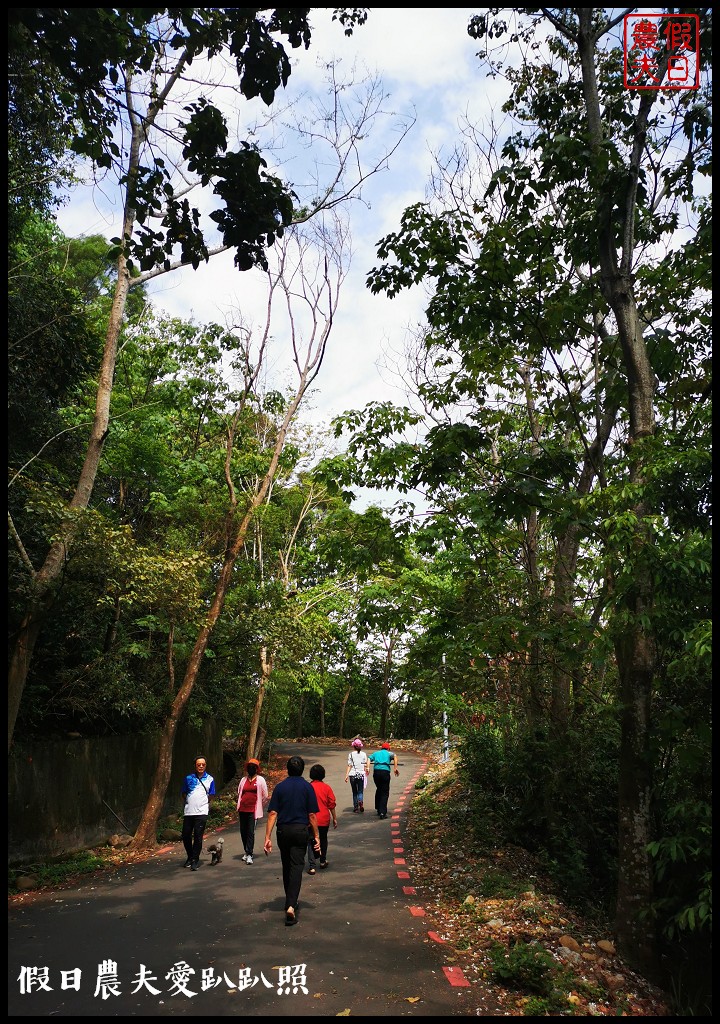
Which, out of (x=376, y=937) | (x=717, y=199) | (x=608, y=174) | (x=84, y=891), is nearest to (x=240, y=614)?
(x=84, y=891)

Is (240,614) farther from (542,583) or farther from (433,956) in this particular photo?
(433,956)

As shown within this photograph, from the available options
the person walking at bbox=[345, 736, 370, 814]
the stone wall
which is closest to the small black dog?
the stone wall

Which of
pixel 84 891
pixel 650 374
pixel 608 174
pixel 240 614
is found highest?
pixel 608 174

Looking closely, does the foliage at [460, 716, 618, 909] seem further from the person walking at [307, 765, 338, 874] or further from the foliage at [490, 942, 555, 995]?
the foliage at [490, 942, 555, 995]

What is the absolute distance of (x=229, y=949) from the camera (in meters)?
6.50

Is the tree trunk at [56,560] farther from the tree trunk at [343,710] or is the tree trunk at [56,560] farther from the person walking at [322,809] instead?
the tree trunk at [343,710]

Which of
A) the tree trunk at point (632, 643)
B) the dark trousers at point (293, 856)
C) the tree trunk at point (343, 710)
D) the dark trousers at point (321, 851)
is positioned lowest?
the tree trunk at point (343, 710)

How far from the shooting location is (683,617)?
5996mm

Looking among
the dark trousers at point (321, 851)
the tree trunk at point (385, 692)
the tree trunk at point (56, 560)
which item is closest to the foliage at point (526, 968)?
the dark trousers at point (321, 851)

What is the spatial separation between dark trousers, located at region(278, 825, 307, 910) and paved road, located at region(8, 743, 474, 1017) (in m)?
0.30

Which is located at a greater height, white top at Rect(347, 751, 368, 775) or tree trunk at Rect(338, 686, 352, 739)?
white top at Rect(347, 751, 368, 775)

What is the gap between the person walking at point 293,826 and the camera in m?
7.47

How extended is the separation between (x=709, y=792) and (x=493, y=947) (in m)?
2.63

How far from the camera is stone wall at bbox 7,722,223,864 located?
10836mm
